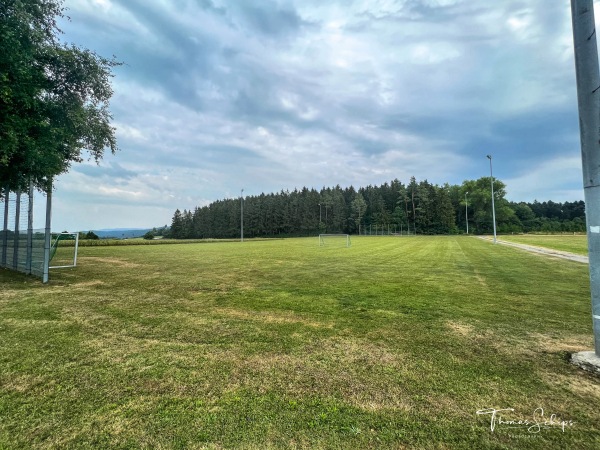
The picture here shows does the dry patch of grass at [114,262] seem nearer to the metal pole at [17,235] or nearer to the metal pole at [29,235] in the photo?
the metal pole at [17,235]

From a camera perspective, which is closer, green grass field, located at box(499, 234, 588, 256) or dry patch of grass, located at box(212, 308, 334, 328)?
dry patch of grass, located at box(212, 308, 334, 328)

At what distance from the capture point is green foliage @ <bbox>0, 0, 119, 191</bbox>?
8.47 metres

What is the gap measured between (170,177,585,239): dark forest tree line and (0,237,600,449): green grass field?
80772mm

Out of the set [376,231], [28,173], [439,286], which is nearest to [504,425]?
Answer: [439,286]

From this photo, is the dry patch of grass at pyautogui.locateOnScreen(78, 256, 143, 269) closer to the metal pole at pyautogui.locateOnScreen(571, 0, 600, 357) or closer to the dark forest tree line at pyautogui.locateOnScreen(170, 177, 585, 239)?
the metal pole at pyautogui.locateOnScreen(571, 0, 600, 357)

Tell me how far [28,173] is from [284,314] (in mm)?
10888

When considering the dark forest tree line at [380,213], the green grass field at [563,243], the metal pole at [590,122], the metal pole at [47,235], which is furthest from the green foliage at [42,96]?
the dark forest tree line at [380,213]

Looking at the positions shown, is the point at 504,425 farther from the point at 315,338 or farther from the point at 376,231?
the point at 376,231

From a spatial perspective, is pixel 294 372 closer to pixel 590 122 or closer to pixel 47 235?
pixel 590 122

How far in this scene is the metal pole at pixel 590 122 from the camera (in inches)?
146

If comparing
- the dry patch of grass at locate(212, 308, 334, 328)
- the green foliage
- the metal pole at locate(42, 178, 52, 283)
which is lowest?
the dry patch of grass at locate(212, 308, 334, 328)

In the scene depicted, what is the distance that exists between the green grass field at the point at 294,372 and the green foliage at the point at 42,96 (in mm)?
5057

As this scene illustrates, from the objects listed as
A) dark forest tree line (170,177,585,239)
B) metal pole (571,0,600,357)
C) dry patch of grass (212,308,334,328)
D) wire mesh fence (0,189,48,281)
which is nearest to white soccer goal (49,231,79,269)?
wire mesh fence (0,189,48,281)

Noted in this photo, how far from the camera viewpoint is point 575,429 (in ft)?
8.16
